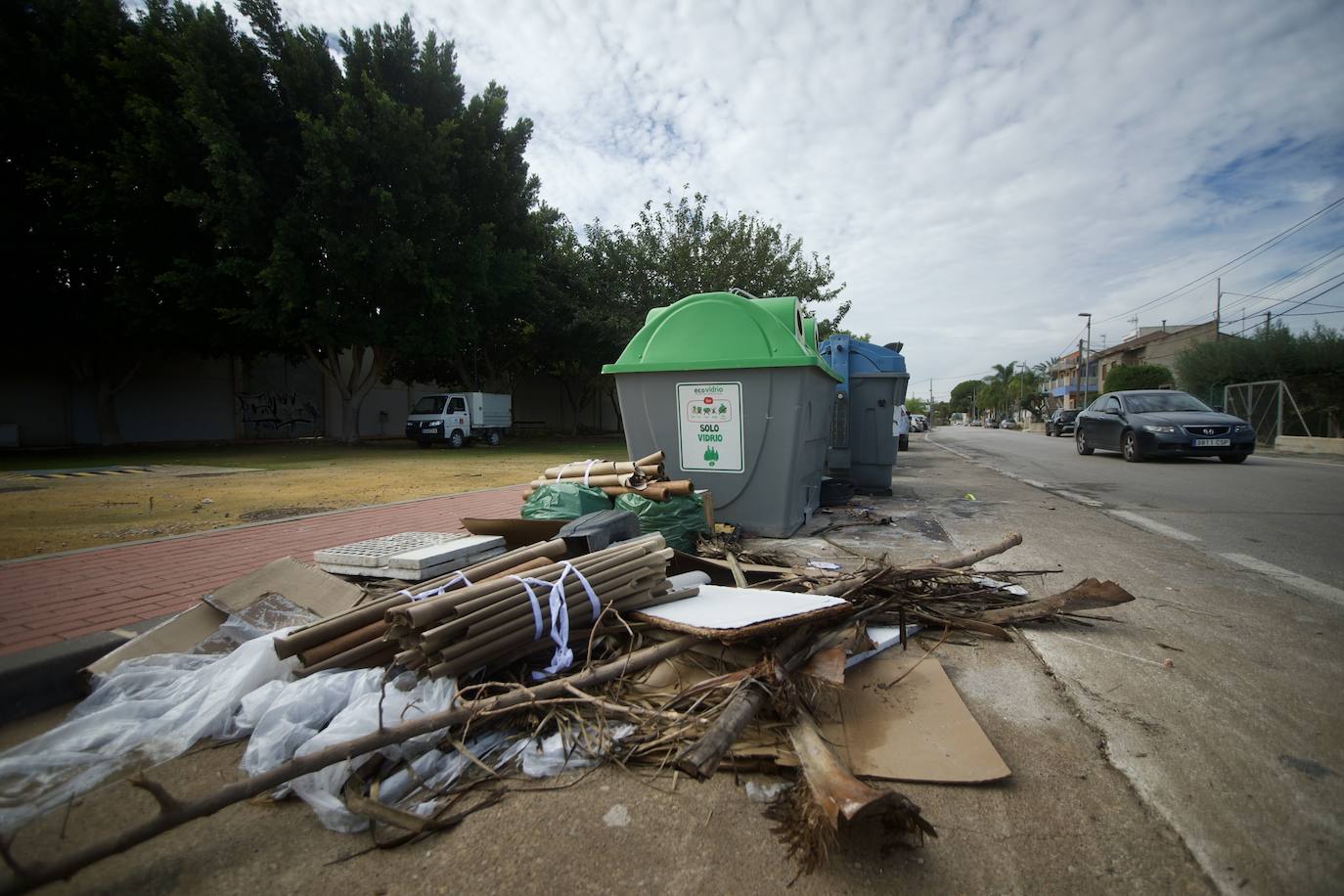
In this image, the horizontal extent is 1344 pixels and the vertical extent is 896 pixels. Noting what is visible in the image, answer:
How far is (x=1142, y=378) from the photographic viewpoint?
114 feet

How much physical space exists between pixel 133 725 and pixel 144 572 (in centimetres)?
222

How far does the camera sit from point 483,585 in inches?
93.3

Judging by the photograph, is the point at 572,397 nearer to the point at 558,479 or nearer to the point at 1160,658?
the point at 558,479

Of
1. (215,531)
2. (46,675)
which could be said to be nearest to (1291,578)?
(46,675)

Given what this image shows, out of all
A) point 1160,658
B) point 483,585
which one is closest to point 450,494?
point 483,585

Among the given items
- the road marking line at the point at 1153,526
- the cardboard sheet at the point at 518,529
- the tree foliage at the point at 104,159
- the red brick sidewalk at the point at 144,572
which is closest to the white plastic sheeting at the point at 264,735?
the red brick sidewalk at the point at 144,572

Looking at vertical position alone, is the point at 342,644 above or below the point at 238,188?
below

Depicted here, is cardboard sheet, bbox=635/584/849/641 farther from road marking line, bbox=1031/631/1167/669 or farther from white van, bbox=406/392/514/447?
white van, bbox=406/392/514/447

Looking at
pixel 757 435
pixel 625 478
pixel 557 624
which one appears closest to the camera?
pixel 557 624

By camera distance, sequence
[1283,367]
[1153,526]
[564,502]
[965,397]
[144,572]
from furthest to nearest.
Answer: [965,397], [1283,367], [1153,526], [564,502], [144,572]

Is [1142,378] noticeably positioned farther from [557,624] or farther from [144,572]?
[144,572]

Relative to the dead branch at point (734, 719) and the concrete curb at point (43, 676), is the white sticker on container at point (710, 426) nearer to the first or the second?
the dead branch at point (734, 719)

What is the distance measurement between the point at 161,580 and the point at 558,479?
255cm

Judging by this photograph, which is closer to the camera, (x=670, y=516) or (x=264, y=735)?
(x=264, y=735)
